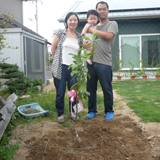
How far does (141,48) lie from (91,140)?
22.9 ft

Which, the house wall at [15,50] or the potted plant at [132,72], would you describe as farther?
Result: the potted plant at [132,72]

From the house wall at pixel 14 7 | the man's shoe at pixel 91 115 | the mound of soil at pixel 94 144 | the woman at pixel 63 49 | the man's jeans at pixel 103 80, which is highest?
the house wall at pixel 14 7

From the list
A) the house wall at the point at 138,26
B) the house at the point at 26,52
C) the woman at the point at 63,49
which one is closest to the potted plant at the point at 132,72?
the house wall at the point at 138,26

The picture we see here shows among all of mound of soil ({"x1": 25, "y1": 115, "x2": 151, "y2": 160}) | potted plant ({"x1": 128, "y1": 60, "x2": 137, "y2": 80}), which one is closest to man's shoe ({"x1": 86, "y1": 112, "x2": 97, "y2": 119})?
mound of soil ({"x1": 25, "y1": 115, "x2": 151, "y2": 160})

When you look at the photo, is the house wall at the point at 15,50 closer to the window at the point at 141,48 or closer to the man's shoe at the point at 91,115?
the man's shoe at the point at 91,115

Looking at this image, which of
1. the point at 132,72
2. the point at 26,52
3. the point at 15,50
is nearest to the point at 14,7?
the point at 26,52

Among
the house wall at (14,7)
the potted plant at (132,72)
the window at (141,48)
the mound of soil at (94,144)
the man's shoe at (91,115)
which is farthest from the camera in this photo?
the house wall at (14,7)

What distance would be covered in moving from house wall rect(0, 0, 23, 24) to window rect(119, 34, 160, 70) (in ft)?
16.8

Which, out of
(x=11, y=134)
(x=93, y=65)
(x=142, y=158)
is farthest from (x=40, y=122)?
(x=142, y=158)

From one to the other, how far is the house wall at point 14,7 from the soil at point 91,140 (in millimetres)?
7860

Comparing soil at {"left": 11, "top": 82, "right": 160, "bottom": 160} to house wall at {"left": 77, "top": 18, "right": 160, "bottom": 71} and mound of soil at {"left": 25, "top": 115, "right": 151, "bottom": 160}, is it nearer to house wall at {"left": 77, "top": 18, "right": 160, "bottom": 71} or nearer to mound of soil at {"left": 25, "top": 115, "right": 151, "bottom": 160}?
Result: mound of soil at {"left": 25, "top": 115, "right": 151, "bottom": 160}

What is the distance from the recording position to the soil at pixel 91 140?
1.89 meters

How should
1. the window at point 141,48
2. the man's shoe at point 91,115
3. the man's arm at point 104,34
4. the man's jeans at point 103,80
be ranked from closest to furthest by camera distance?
the man's arm at point 104,34, the man's jeans at point 103,80, the man's shoe at point 91,115, the window at point 141,48

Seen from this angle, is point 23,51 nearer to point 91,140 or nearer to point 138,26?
point 91,140
